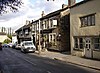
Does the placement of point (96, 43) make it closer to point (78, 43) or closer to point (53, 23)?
point (78, 43)

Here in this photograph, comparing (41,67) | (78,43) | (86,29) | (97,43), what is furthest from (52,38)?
(41,67)

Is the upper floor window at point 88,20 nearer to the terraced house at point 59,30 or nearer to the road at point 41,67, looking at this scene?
the road at point 41,67

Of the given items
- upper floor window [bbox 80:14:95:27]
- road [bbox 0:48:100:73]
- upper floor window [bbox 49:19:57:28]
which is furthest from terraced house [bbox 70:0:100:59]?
upper floor window [bbox 49:19:57:28]

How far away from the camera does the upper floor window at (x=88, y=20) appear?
30123 mm

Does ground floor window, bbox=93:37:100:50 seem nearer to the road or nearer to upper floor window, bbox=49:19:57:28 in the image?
the road

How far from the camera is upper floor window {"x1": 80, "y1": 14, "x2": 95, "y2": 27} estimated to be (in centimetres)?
3012

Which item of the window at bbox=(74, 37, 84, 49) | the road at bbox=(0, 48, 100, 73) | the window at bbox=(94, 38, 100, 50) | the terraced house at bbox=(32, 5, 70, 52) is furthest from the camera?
the terraced house at bbox=(32, 5, 70, 52)

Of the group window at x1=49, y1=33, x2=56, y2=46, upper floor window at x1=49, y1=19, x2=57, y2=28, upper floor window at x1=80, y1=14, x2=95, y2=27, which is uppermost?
upper floor window at x1=49, y1=19, x2=57, y2=28

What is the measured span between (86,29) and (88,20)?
1086 millimetres

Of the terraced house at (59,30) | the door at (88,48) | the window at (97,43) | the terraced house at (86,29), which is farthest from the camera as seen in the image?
the terraced house at (59,30)

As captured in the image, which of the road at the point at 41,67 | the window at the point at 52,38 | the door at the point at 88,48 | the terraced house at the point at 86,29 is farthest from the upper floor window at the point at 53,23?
the road at the point at 41,67

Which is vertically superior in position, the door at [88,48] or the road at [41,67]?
the door at [88,48]

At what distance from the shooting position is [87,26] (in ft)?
102

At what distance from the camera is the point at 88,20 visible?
1230 inches
